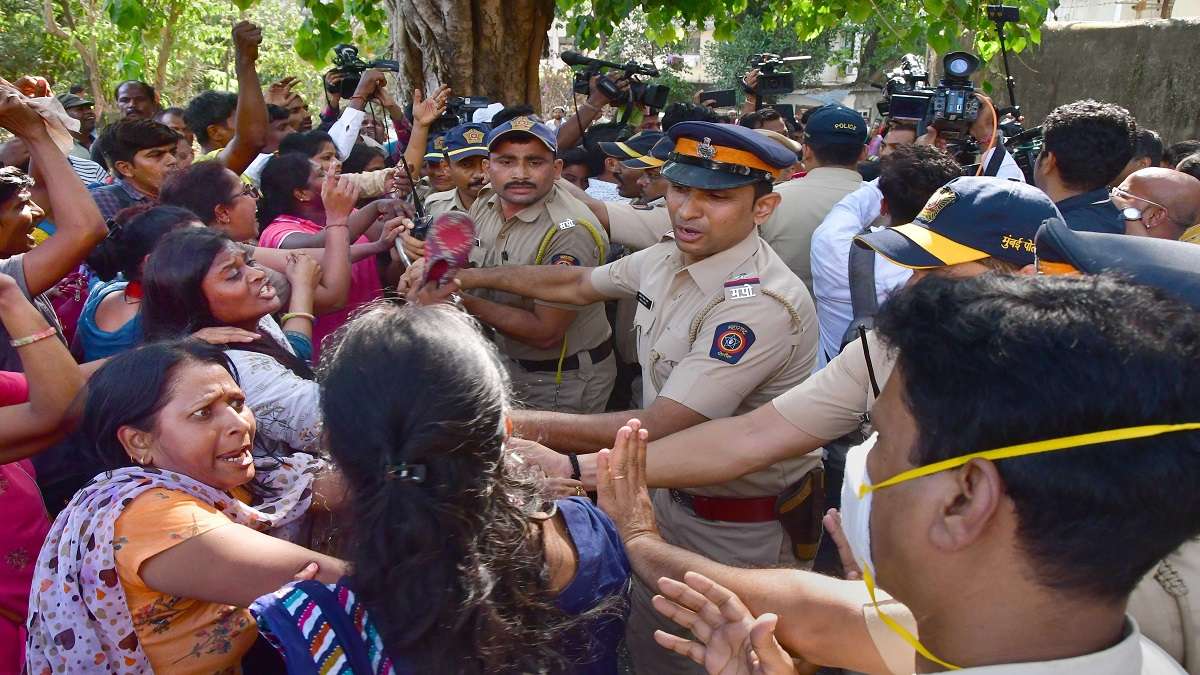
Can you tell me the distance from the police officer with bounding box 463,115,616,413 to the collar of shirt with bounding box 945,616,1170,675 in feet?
8.38

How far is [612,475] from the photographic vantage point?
70.9 inches

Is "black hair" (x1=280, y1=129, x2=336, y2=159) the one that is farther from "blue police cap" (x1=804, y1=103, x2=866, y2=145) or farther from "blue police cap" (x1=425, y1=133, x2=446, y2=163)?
"blue police cap" (x1=804, y1=103, x2=866, y2=145)

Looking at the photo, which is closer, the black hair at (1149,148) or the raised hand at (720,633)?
the raised hand at (720,633)

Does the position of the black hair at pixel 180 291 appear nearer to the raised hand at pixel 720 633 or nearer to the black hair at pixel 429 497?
the black hair at pixel 429 497

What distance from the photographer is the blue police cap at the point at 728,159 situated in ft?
8.68

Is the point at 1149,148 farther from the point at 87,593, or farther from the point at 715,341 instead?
the point at 87,593

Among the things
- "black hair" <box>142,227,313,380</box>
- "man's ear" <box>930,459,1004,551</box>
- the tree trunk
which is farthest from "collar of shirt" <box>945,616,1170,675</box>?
the tree trunk

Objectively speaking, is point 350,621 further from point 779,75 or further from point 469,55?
point 779,75

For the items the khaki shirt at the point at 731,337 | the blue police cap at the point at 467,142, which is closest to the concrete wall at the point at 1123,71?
the blue police cap at the point at 467,142

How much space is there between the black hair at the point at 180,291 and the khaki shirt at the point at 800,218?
260 centimetres

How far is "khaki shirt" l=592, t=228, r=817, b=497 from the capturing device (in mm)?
2418

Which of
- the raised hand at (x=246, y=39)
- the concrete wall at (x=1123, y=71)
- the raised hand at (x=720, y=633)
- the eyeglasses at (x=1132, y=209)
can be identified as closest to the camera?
the raised hand at (x=720, y=633)

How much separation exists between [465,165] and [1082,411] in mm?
3890

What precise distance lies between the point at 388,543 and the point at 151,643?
687mm
